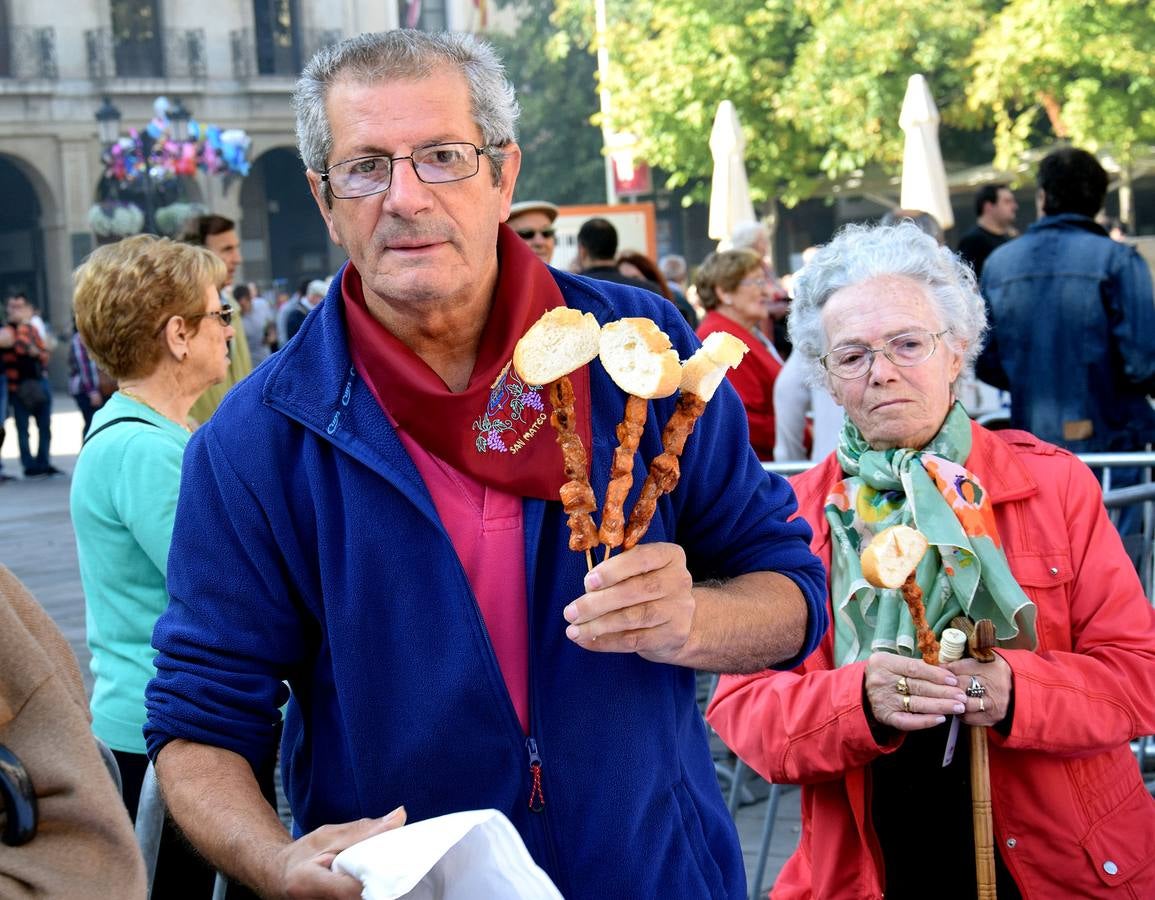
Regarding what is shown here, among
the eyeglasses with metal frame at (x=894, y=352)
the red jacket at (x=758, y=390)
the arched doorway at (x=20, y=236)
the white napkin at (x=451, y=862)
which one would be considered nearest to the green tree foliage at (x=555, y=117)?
the arched doorway at (x=20, y=236)

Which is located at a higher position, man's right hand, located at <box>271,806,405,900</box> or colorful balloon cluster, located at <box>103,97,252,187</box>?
colorful balloon cluster, located at <box>103,97,252,187</box>

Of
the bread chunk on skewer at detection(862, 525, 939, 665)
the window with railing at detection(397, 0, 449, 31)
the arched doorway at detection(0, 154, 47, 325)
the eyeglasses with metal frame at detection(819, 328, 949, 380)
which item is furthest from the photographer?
the window with railing at detection(397, 0, 449, 31)

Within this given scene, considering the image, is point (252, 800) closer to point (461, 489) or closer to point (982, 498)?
point (461, 489)

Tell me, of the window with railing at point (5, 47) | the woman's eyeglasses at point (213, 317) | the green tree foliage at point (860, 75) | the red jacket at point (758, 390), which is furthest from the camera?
the window with railing at point (5, 47)

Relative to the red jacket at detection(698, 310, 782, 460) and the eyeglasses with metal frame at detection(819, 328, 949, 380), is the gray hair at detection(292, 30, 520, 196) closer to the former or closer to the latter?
the eyeglasses with metal frame at detection(819, 328, 949, 380)

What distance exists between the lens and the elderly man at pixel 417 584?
1969mm

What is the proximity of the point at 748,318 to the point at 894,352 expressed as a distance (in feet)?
13.3

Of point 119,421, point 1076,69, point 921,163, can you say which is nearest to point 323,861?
point 119,421

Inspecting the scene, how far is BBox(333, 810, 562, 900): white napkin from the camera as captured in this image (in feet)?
5.40

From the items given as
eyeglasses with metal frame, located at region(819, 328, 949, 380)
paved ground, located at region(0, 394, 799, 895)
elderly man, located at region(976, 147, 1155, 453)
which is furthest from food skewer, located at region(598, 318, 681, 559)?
elderly man, located at region(976, 147, 1155, 453)

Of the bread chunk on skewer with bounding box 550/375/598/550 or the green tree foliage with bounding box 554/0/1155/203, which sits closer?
the bread chunk on skewer with bounding box 550/375/598/550

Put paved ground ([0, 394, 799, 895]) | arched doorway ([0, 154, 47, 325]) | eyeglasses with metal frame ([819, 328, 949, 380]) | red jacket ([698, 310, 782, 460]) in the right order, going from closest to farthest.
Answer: eyeglasses with metal frame ([819, 328, 949, 380]) < paved ground ([0, 394, 799, 895]) < red jacket ([698, 310, 782, 460]) < arched doorway ([0, 154, 47, 325])

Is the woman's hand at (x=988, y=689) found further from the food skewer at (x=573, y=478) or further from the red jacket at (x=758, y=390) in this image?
the red jacket at (x=758, y=390)

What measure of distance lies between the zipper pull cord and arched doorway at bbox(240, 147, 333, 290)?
38.1m
